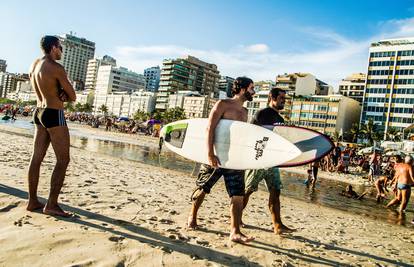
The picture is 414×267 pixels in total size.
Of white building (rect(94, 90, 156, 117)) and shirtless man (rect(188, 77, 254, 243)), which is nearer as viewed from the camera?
shirtless man (rect(188, 77, 254, 243))

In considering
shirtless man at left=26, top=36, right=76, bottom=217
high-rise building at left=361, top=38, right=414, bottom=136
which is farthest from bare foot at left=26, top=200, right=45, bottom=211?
high-rise building at left=361, top=38, right=414, bottom=136

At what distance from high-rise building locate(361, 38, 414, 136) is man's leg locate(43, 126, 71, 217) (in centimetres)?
9432

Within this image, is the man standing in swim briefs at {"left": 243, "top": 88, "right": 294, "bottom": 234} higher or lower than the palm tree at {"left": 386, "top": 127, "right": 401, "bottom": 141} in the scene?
lower

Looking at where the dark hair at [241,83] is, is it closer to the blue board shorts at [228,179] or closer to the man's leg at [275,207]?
the blue board shorts at [228,179]

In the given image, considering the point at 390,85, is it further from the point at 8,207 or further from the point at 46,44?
the point at 8,207

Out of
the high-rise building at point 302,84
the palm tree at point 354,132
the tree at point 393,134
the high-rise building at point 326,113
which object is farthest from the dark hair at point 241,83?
the high-rise building at point 302,84

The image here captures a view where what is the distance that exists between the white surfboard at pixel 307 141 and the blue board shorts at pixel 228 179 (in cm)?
125

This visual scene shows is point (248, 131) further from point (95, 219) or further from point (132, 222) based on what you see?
point (95, 219)

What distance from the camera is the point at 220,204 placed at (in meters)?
6.58

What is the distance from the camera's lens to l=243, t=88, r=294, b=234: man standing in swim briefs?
4.58 metres

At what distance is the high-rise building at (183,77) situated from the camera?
469 feet

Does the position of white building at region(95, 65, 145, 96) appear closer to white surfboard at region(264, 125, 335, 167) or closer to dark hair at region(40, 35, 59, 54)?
white surfboard at region(264, 125, 335, 167)

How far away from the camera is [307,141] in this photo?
18.1 feet

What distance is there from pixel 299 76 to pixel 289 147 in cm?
11712
